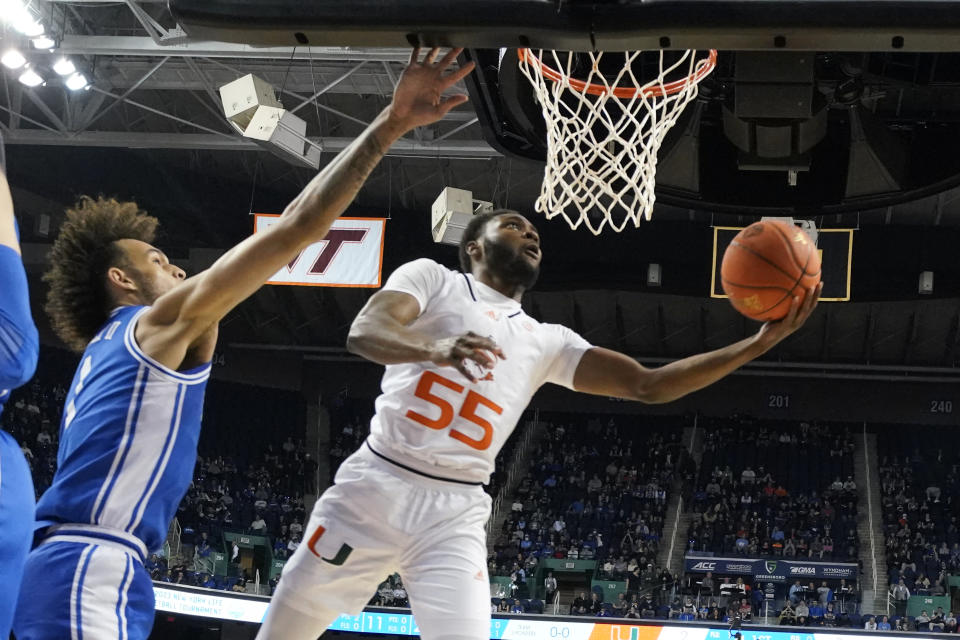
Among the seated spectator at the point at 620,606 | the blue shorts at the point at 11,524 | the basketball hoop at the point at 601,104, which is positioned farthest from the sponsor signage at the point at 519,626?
the blue shorts at the point at 11,524

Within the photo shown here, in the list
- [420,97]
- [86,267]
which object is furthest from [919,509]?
[86,267]

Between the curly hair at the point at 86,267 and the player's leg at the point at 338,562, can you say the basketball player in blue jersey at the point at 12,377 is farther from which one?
the player's leg at the point at 338,562

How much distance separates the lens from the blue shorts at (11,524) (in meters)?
2.24

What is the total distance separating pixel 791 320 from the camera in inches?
148

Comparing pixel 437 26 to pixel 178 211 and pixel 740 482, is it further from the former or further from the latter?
Result: pixel 740 482

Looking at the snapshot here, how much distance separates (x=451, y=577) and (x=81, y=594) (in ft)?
4.08

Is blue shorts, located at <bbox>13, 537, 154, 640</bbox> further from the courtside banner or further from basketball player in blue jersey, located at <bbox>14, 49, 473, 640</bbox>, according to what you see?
A: the courtside banner

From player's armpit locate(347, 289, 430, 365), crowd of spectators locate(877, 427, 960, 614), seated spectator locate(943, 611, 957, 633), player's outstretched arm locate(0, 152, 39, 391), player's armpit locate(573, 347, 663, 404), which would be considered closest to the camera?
player's outstretched arm locate(0, 152, 39, 391)

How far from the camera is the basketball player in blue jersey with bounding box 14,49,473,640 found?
266 centimetres

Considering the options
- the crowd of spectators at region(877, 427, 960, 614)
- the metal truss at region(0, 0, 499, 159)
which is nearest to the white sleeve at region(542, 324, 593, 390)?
the metal truss at region(0, 0, 499, 159)

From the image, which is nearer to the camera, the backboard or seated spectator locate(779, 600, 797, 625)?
the backboard

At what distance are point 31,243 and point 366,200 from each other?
6.55 m

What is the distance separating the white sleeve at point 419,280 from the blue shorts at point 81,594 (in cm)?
138

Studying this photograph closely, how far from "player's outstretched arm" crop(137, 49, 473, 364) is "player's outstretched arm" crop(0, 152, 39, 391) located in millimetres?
603
